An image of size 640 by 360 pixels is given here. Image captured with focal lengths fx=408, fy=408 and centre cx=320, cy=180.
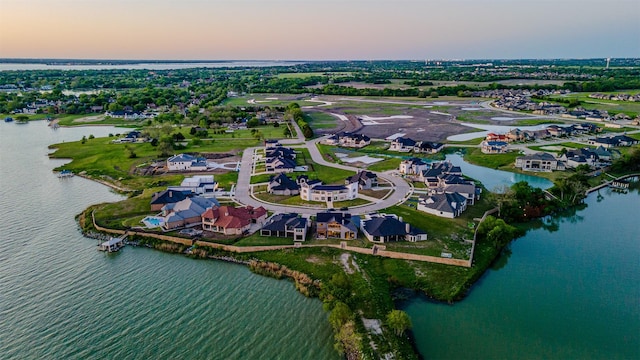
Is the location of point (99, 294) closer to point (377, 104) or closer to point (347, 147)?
point (347, 147)

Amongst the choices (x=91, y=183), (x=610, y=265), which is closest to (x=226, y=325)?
(x=610, y=265)

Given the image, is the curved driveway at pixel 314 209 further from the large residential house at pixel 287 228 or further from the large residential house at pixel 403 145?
the large residential house at pixel 403 145

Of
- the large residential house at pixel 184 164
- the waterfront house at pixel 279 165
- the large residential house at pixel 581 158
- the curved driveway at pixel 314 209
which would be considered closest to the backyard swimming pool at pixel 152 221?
the curved driveway at pixel 314 209

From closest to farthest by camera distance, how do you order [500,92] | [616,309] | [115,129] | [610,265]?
[616,309]
[610,265]
[115,129]
[500,92]

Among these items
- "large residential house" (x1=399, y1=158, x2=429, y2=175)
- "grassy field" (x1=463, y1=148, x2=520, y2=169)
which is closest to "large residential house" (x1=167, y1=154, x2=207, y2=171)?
"large residential house" (x1=399, y1=158, x2=429, y2=175)

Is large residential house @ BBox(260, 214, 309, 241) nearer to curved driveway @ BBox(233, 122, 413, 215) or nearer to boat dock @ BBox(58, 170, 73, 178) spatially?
curved driveway @ BBox(233, 122, 413, 215)
